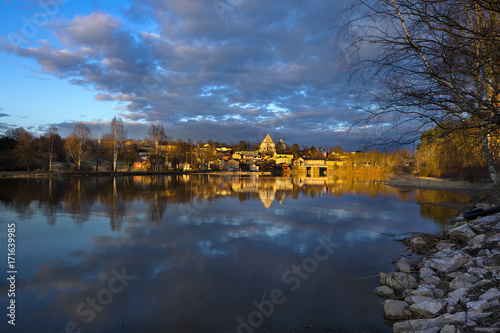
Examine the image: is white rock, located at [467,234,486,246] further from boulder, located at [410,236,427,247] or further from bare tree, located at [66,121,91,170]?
bare tree, located at [66,121,91,170]

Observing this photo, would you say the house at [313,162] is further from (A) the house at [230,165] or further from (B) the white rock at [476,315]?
(B) the white rock at [476,315]

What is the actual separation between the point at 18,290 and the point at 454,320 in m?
7.44

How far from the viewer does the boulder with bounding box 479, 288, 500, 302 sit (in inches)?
169

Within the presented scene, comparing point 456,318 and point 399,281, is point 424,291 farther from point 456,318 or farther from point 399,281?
point 456,318

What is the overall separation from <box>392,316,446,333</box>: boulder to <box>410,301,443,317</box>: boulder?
384mm

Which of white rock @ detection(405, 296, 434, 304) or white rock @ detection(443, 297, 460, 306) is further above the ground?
white rock @ detection(443, 297, 460, 306)

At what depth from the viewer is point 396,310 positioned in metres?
5.05

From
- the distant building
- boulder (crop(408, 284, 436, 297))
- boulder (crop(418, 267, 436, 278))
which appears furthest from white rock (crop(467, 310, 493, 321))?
the distant building

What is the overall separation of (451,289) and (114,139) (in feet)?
220

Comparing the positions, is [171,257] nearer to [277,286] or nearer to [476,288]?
[277,286]

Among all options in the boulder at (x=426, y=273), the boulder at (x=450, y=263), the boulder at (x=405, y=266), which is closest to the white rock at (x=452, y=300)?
the boulder at (x=426, y=273)

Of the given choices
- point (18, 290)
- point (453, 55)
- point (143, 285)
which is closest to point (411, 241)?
point (453, 55)

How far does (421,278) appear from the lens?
618 centimetres

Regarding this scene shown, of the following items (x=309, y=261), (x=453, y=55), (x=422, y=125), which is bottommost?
(x=309, y=261)
